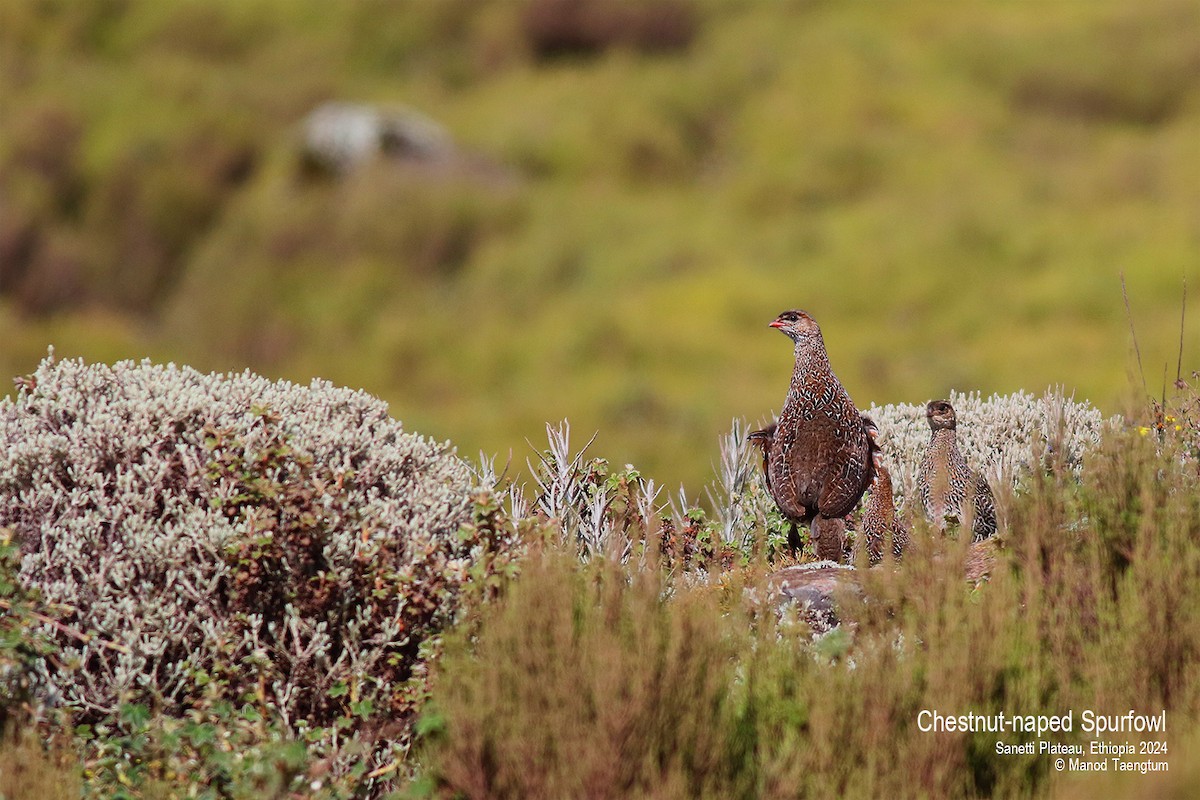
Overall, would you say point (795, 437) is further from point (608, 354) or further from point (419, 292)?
point (419, 292)

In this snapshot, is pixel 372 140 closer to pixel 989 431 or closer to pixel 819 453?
pixel 989 431

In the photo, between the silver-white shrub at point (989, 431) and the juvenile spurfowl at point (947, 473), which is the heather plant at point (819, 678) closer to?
the juvenile spurfowl at point (947, 473)

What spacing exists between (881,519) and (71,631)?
139 inches

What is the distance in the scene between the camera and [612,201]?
1031 inches

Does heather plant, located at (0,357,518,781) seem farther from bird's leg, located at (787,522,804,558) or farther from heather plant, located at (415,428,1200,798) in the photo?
bird's leg, located at (787,522,804,558)

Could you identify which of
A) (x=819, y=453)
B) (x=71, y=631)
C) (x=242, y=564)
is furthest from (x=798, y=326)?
(x=71, y=631)

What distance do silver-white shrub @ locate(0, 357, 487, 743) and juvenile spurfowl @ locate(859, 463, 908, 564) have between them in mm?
2039

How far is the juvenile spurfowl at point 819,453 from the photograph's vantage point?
226 inches

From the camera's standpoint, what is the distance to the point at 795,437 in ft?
19.1

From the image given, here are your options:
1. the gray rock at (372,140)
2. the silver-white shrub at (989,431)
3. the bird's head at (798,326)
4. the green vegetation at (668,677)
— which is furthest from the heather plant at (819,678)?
the gray rock at (372,140)

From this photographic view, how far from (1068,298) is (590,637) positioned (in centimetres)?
1803

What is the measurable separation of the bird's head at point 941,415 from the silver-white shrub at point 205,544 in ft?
7.68

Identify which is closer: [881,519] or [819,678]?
[819,678]

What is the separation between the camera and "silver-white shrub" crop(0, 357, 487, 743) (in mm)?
4438
